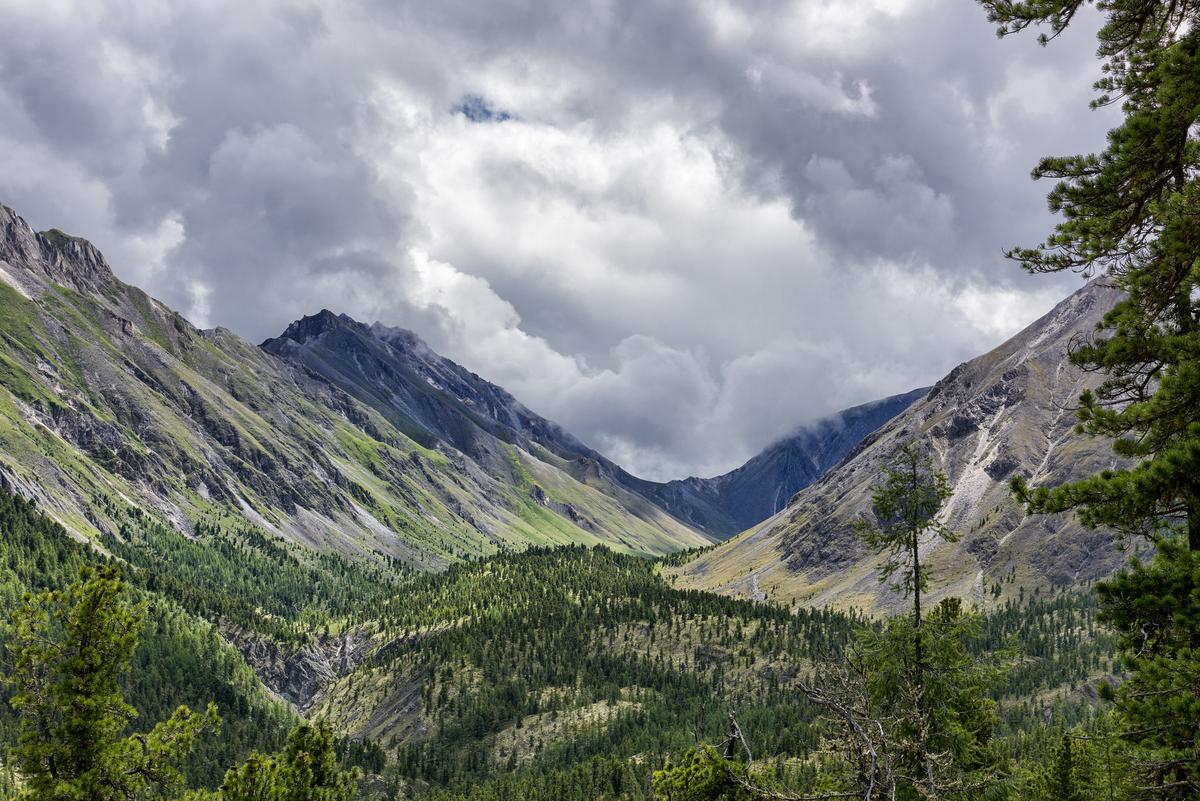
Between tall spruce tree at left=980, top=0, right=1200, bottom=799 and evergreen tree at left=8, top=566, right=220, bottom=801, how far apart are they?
24438 millimetres

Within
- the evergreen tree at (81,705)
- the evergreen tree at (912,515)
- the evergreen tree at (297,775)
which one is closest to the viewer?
the evergreen tree at (81,705)

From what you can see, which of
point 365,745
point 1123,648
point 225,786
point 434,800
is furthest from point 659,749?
point 1123,648

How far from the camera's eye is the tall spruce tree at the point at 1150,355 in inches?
502

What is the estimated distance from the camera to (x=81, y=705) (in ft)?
73.1

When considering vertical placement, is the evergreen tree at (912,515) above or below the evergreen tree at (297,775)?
above

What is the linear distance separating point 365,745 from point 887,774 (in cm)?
21148

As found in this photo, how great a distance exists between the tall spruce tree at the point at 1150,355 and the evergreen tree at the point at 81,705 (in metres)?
24.4

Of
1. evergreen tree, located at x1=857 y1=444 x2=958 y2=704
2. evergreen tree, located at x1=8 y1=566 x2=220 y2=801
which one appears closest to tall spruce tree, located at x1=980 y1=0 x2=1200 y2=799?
evergreen tree, located at x1=857 y1=444 x2=958 y2=704

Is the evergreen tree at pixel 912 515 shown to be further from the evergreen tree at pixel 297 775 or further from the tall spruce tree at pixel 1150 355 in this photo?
the evergreen tree at pixel 297 775

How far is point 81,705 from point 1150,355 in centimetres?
2781

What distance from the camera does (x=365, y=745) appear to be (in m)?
198

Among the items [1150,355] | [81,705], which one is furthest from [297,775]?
[1150,355]

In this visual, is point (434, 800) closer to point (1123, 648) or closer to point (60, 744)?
point (60, 744)

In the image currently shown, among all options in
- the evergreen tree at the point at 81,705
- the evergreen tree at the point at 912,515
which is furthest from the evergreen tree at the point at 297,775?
the evergreen tree at the point at 912,515
